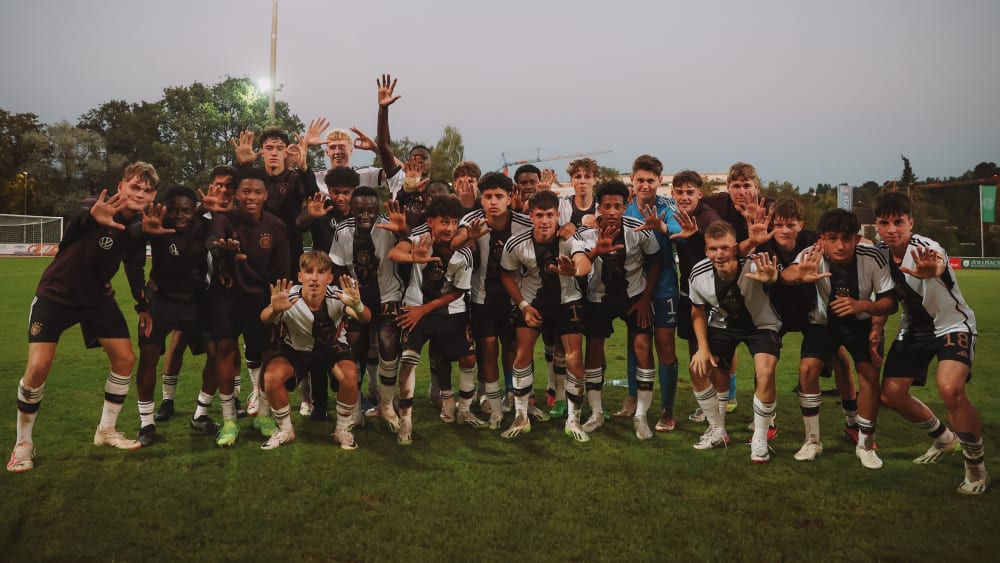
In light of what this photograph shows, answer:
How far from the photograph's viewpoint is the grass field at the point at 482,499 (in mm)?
3543

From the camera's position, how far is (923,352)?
185 inches

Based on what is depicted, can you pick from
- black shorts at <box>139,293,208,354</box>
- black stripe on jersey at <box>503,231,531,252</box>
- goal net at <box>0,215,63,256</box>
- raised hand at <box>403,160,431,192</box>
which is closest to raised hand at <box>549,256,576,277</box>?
black stripe on jersey at <box>503,231,531,252</box>

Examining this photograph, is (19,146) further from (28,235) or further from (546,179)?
(546,179)

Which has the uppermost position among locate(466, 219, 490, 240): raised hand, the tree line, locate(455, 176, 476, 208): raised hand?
the tree line

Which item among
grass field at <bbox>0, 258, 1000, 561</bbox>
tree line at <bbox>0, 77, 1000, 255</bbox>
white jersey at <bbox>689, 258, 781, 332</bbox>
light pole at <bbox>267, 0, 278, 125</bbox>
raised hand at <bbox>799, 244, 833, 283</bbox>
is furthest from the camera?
tree line at <bbox>0, 77, 1000, 255</bbox>

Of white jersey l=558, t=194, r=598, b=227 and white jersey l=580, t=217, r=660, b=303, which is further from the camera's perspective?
white jersey l=558, t=194, r=598, b=227

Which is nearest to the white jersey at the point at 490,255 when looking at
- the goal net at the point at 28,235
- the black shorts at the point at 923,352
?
the black shorts at the point at 923,352

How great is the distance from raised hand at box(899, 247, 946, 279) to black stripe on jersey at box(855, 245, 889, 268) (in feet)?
1.19

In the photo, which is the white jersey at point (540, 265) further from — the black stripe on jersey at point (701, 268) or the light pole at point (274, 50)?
the light pole at point (274, 50)

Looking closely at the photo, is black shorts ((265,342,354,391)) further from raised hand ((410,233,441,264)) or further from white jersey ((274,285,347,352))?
raised hand ((410,233,441,264))

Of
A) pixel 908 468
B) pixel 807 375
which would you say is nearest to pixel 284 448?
pixel 807 375

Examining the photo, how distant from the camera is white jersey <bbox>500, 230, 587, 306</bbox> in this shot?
579 cm

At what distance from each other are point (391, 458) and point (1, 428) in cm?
353

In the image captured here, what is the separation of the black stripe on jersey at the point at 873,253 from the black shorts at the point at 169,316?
561 centimetres
